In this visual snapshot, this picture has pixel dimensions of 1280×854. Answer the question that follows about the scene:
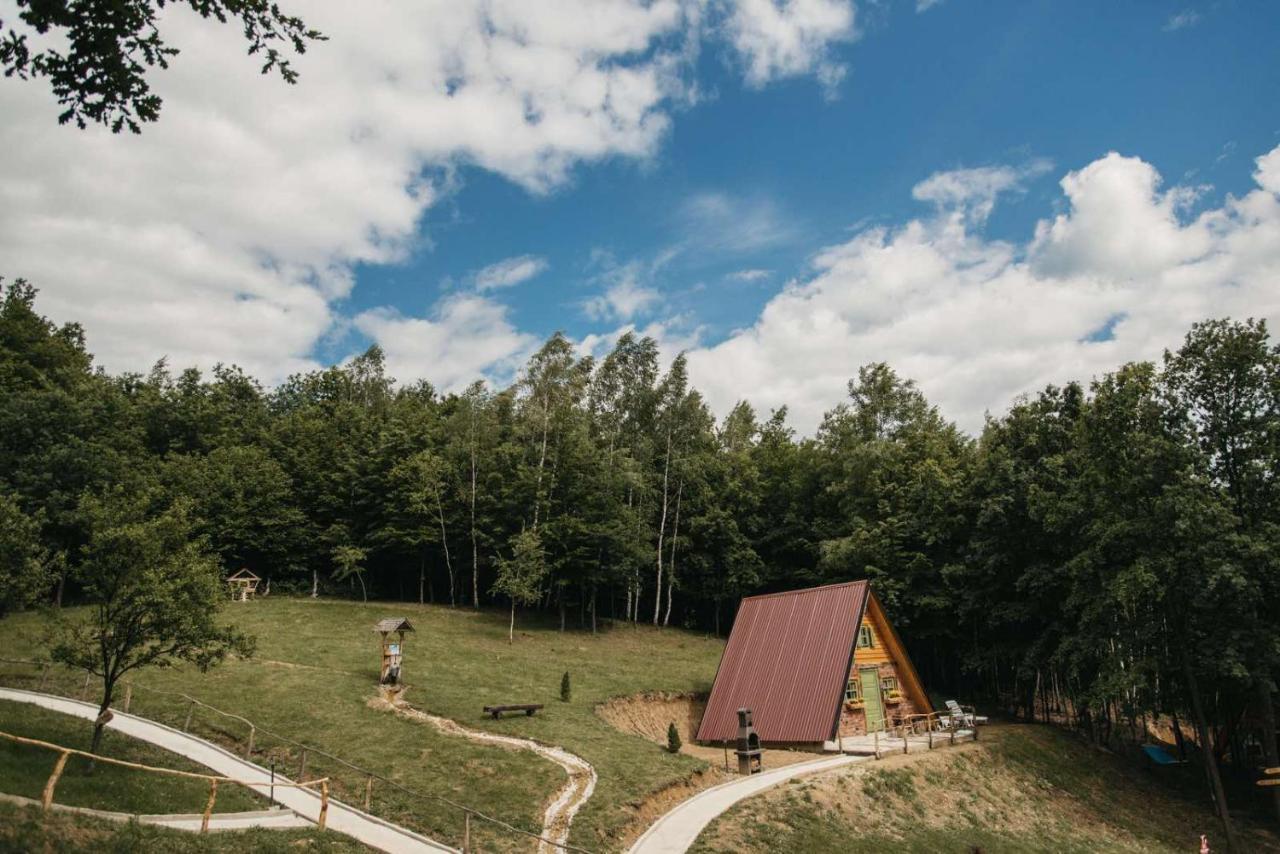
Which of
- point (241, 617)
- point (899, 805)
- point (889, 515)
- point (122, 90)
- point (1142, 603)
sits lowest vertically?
point (899, 805)

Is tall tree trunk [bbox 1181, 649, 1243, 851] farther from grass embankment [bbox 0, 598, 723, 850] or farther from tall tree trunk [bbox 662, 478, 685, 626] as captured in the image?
tall tree trunk [bbox 662, 478, 685, 626]

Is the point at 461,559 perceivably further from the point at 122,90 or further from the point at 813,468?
the point at 122,90

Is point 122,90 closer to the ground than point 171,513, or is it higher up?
higher up

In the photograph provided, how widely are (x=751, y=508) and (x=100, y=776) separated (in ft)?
157

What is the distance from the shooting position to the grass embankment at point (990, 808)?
19.4 metres

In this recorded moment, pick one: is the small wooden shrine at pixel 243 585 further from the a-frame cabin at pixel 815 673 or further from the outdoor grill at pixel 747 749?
the outdoor grill at pixel 747 749

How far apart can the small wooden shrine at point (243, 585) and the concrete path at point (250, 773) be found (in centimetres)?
2213

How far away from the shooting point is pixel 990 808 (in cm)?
2436

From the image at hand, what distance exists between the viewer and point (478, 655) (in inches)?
1463

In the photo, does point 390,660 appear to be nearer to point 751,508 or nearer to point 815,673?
point 815,673

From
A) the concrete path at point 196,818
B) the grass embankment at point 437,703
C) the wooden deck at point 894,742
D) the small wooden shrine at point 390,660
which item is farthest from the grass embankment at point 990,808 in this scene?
the small wooden shrine at point 390,660

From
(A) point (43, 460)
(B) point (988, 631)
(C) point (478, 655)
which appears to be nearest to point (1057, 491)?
(B) point (988, 631)

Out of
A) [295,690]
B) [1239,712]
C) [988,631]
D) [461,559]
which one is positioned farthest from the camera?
[461,559]

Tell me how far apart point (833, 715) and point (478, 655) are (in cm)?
1821
